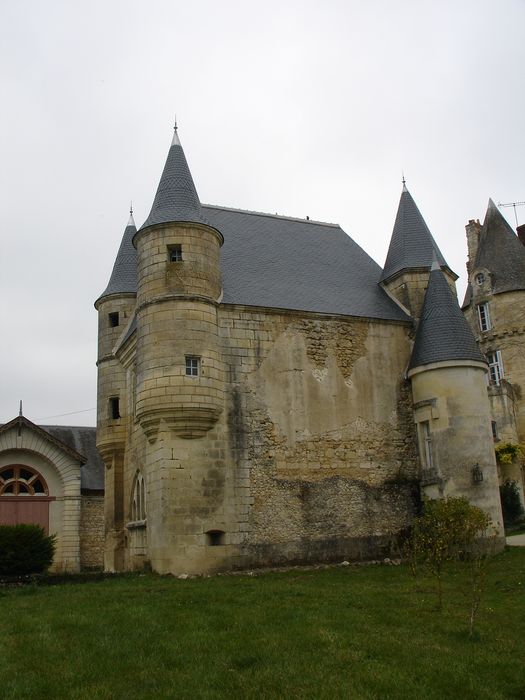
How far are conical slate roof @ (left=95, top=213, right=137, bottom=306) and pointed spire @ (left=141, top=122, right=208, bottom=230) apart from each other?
4.36 meters

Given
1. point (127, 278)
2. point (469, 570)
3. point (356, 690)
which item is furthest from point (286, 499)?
point (356, 690)

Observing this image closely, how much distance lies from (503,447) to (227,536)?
17.3m

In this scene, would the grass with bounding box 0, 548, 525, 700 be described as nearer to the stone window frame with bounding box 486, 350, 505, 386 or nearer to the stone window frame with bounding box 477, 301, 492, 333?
the stone window frame with bounding box 486, 350, 505, 386

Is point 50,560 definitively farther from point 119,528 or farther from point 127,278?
point 127,278

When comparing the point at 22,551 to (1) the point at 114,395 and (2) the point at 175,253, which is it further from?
(2) the point at 175,253

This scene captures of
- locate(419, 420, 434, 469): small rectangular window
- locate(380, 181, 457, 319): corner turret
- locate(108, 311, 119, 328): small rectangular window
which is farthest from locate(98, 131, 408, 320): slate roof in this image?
locate(419, 420, 434, 469): small rectangular window

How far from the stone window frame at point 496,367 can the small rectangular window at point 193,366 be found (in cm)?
2061

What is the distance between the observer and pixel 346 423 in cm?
2045

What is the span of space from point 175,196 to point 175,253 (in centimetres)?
169

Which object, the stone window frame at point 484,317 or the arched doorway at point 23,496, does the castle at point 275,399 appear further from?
the stone window frame at point 484,317

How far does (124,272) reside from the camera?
24.9m

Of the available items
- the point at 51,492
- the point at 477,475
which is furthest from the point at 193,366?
the point at 51,492

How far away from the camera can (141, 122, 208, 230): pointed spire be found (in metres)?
19.8

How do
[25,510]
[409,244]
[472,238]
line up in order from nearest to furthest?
[409,244] < [25,510] < [472,238]
